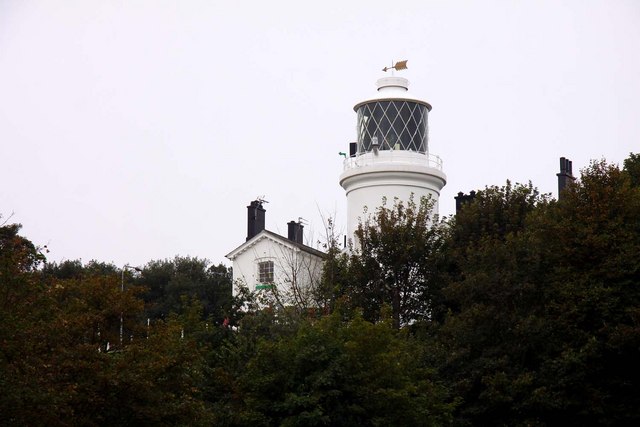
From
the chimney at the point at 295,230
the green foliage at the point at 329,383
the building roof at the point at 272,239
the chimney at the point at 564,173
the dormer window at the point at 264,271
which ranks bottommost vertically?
the green foliage at the point at 329,383

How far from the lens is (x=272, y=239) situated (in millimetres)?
54500

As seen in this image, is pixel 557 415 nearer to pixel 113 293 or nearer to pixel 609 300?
pixel 609 300

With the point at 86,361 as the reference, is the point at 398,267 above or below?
above

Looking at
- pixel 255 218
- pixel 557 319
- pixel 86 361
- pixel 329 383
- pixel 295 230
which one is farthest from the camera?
pixel 295 230

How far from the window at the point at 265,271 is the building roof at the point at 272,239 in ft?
3.22

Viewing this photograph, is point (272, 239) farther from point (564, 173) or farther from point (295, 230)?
point (564, 173)

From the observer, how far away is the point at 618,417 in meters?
37.4

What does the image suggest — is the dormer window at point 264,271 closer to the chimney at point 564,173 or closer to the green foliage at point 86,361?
the chimney at point 564,173

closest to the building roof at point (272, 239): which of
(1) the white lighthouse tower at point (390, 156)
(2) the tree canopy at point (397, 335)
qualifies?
(1) the white lighthouse tower at point (390, 156)

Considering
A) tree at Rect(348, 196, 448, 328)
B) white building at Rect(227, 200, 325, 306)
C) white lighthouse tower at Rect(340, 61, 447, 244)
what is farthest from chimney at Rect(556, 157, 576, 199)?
tree at Rect(348, 196, 448, 328)

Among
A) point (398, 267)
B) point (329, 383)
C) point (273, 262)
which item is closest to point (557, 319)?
point (398, 267)

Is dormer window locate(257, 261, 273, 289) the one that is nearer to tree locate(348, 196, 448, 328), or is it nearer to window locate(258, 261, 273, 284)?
window locate(258, 261, 273, 284)

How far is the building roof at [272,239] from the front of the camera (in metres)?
53.3

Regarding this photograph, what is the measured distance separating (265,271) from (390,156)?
8.35 m
